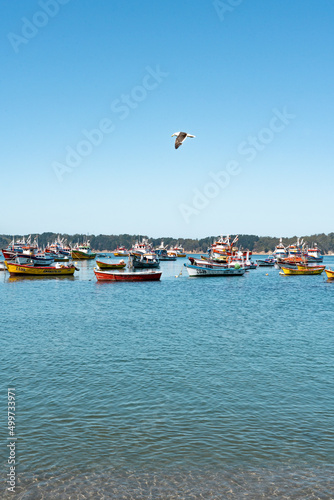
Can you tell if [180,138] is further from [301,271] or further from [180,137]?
[301,271]

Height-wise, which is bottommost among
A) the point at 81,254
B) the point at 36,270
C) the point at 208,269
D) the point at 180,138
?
the point at 36,270

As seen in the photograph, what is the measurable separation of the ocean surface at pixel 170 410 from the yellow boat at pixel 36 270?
2006 inches

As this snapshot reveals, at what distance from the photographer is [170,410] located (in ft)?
50.0

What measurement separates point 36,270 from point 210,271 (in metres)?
35.6

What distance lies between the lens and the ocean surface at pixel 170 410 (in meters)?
10.9

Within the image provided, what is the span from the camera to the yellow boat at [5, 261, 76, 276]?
80688 mm

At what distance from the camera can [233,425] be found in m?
14.0

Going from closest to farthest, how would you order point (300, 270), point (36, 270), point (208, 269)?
point (36, 270) → point (208, 269) → point (300, 270)

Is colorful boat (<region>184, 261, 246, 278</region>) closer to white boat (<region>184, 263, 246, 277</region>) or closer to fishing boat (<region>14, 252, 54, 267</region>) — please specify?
white boat (<region>184, 263, 246, 277</region>)

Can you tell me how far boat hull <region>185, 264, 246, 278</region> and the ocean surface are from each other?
182 feet

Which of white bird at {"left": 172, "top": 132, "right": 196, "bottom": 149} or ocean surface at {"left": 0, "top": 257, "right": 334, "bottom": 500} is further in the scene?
white bird at {"left": 172, "top": 132, "right": 196, "bottom": 149}

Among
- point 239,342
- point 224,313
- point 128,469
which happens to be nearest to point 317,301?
point 224,313

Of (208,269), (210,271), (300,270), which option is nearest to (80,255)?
(210,271)

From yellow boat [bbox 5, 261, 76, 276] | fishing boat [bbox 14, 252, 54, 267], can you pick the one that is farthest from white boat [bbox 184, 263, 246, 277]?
fishing boat [bbox 14, 252, 54, 267]
